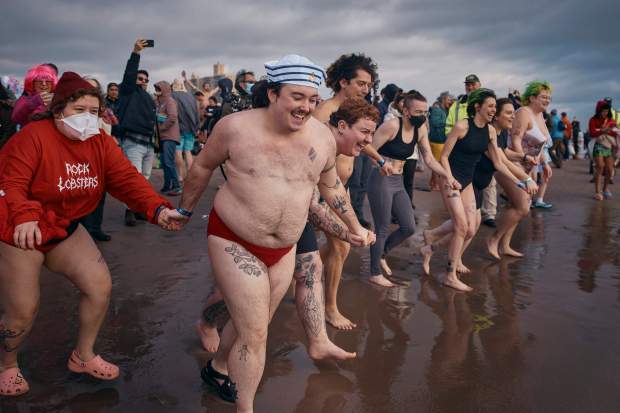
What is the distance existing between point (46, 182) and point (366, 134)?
222 centimetres

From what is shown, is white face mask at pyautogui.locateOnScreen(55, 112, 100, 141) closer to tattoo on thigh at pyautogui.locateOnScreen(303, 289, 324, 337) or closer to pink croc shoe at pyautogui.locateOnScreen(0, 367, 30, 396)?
pink croc shoe at pyautogui.locateOnScreen(0, 367, 30, 396)

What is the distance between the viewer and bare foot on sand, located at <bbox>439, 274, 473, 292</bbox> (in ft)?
18.4

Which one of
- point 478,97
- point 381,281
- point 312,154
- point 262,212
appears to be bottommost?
point 381,281

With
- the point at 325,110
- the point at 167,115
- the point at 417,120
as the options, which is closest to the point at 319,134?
the point at 325,110

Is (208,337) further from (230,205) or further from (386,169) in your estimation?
(386,169)

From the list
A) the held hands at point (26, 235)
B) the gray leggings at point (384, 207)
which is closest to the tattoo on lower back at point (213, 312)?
the held hands at point (26, 235)

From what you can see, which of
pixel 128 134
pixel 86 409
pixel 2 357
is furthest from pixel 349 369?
pixel 128 134

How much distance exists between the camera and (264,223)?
2.84m

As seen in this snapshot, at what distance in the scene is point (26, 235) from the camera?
274 cm

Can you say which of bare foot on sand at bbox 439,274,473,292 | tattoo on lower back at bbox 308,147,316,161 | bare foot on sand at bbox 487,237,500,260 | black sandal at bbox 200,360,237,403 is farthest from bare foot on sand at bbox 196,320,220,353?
bare foot on sand at bbox 487,237,500,260

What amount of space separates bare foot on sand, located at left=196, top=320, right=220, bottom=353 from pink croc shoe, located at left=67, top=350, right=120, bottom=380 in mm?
664

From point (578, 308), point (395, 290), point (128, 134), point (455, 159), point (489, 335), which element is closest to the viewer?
point (489, 335)

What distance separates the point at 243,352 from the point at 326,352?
3.39 feet

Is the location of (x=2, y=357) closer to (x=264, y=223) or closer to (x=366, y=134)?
(x=264, y=223)
